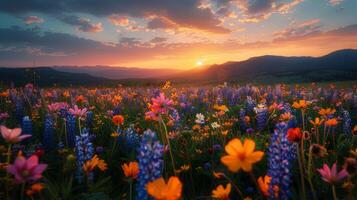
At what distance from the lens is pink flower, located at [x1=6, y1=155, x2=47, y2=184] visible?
1.60 metres

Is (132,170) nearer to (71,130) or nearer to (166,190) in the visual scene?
(166,190)

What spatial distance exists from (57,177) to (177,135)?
1663mm

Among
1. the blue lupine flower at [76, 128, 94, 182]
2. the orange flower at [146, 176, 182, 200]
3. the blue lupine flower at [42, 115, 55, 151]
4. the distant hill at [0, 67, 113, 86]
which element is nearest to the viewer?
the orange flower at [146, 176, 182, 200]

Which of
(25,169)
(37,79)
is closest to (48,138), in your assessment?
(25,169)

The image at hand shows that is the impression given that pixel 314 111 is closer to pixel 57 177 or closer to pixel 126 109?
pixel 126 109

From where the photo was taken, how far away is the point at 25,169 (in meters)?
1.63

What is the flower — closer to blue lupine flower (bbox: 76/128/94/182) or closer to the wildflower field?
the wildflower field

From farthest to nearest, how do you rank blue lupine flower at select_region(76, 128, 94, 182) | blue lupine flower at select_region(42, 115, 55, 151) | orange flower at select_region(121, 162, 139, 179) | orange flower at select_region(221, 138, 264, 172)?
blue lupine flower at select_region(42, 115, 55, 151), blue lupine flower at select_region(76, 128, 94, 182), orange flower at select_region(121, 162, 139, 179), orange flower at select_region(221, 138, 264, 172)

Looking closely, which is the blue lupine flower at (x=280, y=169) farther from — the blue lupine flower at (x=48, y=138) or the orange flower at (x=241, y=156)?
the blue lupine flower at (x=48, y=138)

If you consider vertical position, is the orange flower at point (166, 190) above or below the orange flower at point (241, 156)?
below

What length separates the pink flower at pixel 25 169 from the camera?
1.60 metres

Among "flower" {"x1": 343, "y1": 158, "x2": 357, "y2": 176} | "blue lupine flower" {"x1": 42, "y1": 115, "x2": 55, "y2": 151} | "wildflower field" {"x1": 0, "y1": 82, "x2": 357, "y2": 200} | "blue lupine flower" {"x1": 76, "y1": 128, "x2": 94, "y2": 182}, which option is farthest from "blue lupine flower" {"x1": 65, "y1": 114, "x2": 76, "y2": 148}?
"flower" {"x1": 343, "y1": 158, "x2": 357, "y2": 176}

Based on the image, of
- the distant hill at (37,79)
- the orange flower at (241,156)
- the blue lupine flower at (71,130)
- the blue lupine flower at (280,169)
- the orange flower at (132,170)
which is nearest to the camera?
the orange flower at (241,156)

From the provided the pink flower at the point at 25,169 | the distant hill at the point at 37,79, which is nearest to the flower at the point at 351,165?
the pink flower at the point at 25,169
